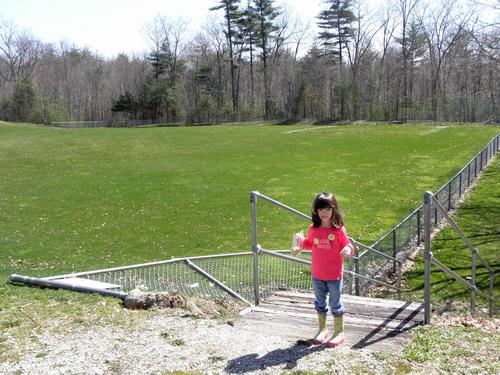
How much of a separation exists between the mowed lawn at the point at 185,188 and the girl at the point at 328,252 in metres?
7.63

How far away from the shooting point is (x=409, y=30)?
71.9 metres

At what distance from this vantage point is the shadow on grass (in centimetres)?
448

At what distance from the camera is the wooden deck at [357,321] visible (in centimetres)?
505

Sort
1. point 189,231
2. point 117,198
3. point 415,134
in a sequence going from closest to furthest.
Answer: point 189,231
point 117,198
point 415,134

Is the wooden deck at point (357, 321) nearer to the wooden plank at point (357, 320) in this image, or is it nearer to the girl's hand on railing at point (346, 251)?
the wooden plank at point (357, 320)

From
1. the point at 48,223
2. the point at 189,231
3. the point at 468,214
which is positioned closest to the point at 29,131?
the point at 48,223

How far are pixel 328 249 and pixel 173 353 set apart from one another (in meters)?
1.82

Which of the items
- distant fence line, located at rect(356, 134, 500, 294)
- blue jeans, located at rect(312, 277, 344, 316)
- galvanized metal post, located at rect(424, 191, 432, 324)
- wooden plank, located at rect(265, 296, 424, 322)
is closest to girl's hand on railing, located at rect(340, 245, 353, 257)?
blue jeans, located at rect(312, 277, 344, 316)

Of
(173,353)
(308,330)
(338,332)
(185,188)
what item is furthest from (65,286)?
Result: (185,188)

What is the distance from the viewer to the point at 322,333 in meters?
5.10

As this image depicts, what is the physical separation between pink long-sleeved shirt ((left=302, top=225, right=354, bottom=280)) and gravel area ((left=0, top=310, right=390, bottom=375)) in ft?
2.49

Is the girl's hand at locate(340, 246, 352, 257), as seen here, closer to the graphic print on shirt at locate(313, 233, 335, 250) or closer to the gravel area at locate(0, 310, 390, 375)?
the graphic print on shirt at locate(313, 233, 335, 250)

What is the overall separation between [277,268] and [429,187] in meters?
14.1

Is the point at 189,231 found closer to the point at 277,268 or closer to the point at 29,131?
the point at 277,268
